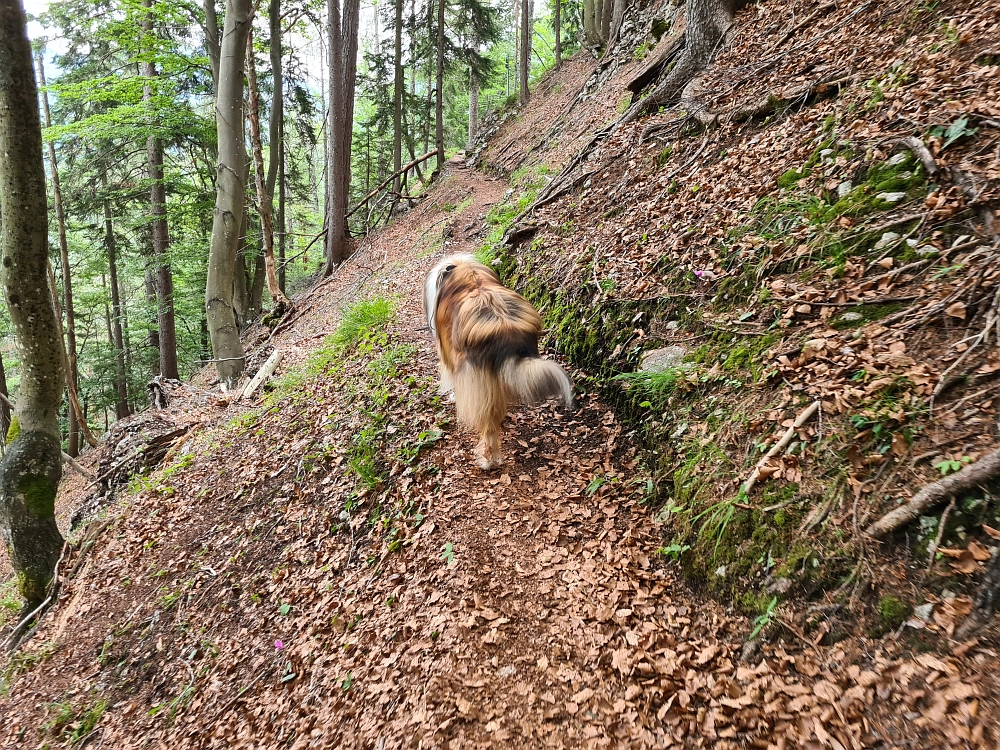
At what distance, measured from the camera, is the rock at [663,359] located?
12.5 ft

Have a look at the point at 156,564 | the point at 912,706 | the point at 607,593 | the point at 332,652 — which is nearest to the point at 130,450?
the point at 156,564

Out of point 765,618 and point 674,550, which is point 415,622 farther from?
point 765,618

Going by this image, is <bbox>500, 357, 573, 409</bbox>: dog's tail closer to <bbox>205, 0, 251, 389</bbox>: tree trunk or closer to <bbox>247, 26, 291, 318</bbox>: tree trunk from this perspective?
<bbox>205, 0, 251, 389</bbox>: tree trunk

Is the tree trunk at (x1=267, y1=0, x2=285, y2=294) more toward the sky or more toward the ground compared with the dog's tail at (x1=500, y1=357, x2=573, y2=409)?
more toward the sky

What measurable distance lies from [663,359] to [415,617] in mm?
2620

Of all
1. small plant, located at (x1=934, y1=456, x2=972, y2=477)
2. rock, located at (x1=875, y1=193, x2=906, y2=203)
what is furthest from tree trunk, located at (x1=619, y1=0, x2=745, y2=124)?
small plant, located at (x1=934, y1=456, x2=972, y2=477)

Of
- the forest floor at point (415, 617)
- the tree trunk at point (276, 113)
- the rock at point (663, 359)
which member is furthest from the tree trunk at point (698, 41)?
the tree trunk at point (276, 113)

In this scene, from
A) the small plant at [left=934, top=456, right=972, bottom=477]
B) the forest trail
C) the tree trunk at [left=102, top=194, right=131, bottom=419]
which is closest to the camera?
the small plant at [left=934, top=456, right=972, bottom=477]

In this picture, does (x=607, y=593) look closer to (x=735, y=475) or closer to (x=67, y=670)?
(x=735, y=475)

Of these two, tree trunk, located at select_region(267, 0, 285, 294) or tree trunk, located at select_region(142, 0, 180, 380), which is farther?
tree trunk, located at select_region(142, 0, 180, 380)

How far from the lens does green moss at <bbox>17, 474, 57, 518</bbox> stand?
17.8 ft

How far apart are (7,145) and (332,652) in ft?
18.8

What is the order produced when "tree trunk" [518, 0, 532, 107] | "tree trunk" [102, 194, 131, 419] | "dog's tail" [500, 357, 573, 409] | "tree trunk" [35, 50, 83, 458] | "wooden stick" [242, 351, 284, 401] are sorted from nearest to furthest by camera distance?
"dog's tail" [500, 357, 573, 409] < "wooden stick" [242, 351, 284, 401] < "tree trunk" [35, 50, 83, 458] < "tree trunk" [102, 194, 131, 419] < "tree trunk" [518, 0, 532, 107]

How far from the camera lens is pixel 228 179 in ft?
26.0
